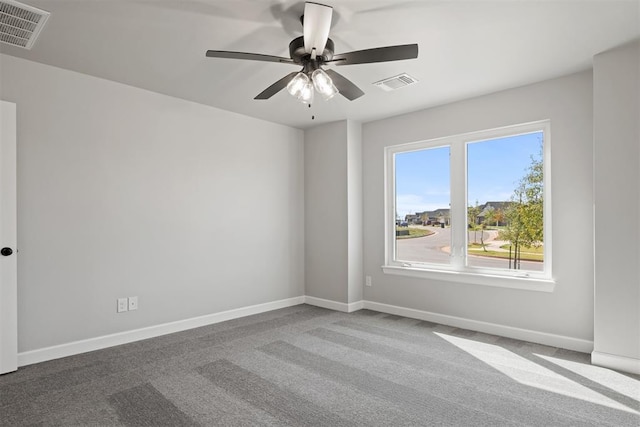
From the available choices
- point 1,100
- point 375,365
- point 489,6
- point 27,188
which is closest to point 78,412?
point 27,188

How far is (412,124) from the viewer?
4672 mm

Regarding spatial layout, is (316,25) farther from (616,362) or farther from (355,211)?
(616,362)

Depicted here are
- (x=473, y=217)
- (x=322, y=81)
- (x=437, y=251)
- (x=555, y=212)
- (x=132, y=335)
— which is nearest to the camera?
(x=322, y=81)

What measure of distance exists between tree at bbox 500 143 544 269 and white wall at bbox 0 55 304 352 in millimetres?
2847

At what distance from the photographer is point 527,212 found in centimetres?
385

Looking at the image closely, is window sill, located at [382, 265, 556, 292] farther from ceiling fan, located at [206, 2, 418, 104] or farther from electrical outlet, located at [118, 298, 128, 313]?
electrical outlet, located at [118, 298, 128, 313]

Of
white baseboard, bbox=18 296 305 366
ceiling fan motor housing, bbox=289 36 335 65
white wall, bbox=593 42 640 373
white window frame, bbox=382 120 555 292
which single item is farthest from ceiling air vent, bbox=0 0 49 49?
white wall, bbox=593 42 640 373

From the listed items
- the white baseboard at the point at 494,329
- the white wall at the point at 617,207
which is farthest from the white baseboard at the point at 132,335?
the white wall at the point at 617,207

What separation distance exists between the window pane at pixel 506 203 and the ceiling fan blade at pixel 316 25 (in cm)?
256

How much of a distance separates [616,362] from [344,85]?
305 cm

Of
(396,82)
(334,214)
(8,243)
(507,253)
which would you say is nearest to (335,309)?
(334,214)

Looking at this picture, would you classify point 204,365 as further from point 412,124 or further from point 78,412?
point 412,124

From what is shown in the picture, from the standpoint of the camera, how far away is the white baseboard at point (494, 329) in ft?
11.3

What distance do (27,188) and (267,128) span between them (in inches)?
108
